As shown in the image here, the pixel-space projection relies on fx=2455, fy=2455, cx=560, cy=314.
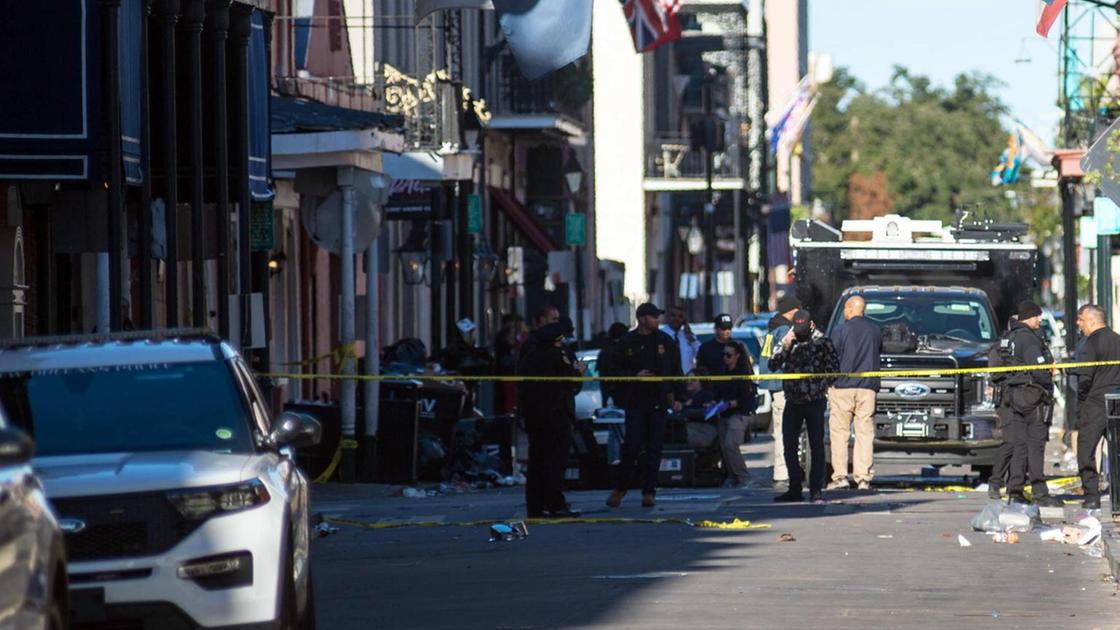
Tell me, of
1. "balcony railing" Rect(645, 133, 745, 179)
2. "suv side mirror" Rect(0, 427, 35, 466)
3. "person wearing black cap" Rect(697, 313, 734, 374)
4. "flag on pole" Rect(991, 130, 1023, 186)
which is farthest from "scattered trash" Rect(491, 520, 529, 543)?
"balcony railing" Rect(645, 133, 745, 179)

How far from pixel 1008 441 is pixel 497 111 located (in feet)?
94.1

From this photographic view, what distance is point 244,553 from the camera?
10281mm

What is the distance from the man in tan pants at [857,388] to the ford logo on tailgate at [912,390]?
510mm

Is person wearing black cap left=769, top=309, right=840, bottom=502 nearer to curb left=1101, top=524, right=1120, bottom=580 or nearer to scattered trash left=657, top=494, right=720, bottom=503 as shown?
scattered trash left=657, top=494, right=720, bottom=503

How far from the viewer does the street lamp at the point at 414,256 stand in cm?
3878

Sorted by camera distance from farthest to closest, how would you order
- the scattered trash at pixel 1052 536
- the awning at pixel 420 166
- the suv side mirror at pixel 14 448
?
the awning at pixel 420 166, the scattered trash at pixel 1052 536, the suv side mirror at pixel 14 448

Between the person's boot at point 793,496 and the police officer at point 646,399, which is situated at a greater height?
the police officer at point 646,399

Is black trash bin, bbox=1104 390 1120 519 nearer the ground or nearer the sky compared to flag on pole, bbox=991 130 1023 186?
nearer the ground

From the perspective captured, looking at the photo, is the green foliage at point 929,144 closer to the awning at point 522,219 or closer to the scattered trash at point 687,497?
the awning at point 522,219

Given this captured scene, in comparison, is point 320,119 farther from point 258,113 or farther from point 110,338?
point 110,338

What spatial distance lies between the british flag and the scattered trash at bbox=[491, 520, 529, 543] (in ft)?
71.8

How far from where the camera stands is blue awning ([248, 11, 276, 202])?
2159cm

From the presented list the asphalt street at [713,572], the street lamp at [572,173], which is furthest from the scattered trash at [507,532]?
the street lamp at [572,173]

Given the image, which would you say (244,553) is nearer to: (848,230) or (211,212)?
(211,212)
